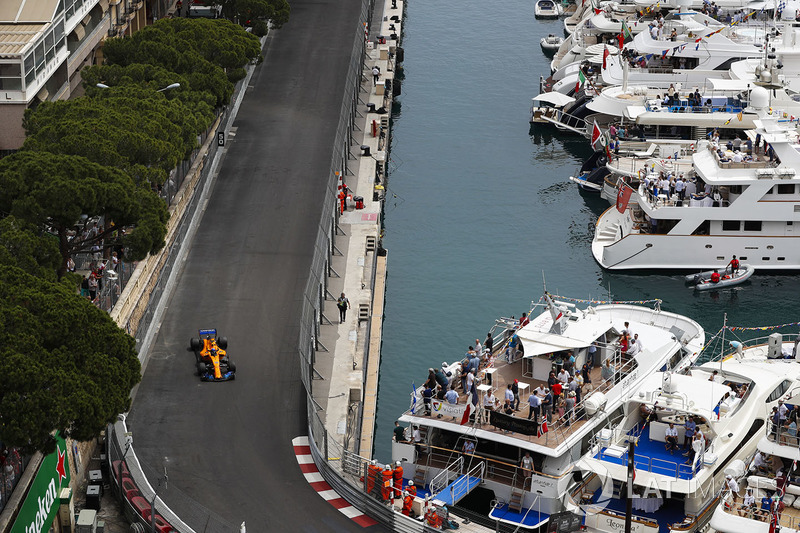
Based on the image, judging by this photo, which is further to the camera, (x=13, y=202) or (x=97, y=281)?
(x=97, y=281)

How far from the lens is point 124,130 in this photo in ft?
246

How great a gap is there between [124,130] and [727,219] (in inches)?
1383

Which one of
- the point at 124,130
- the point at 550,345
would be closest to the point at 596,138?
the point at 124,130

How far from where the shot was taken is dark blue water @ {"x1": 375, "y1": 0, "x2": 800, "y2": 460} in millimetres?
80625

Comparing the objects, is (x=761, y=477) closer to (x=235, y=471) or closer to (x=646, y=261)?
(x=235, y=471)

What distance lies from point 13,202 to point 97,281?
6180 mm

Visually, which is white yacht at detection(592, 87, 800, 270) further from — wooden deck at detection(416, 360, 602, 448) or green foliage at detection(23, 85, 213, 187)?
green foliage at detection(23, 85, 213, 187)

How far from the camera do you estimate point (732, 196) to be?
86375 mm

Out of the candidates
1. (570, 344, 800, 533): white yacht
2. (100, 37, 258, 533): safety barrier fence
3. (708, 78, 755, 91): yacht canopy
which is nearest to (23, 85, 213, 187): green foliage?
(100, 37, 258, 533): safety barrier fence

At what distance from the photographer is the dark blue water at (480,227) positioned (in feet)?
265

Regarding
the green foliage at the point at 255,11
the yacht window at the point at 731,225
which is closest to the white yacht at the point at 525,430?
the yacht window at the point at 731,225

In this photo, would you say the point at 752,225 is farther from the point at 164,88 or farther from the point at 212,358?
the point at 212,358

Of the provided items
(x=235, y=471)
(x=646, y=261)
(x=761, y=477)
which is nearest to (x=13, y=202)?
(x=235, y=471)

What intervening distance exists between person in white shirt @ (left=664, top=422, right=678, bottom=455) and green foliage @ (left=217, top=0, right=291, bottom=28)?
6413cm
